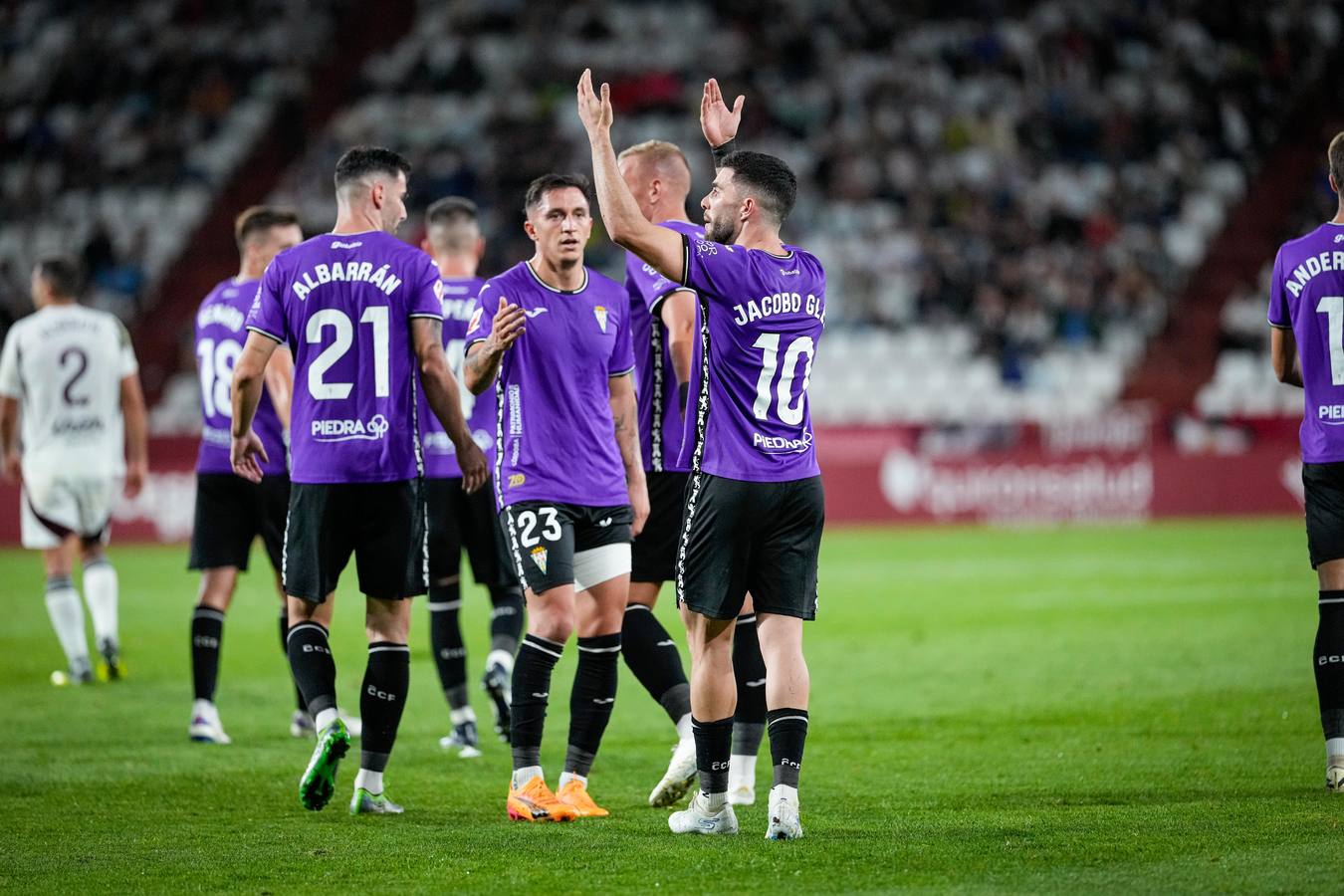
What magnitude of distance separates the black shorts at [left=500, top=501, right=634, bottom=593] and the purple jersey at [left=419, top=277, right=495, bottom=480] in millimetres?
2023

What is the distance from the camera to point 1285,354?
7246mm

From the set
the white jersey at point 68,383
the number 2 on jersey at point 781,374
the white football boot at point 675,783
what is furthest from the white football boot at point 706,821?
the white jersey at point 68,383

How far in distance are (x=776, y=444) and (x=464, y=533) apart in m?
3.22

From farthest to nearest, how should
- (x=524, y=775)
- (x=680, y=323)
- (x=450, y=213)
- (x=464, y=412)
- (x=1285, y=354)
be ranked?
(x=450, y=213)
(x=464, y=412)
(x=1285, y=354)
(x=680, y=323)
(x=524, y=775)

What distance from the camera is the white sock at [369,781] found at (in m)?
6.70

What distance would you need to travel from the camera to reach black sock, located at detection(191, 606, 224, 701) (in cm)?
874

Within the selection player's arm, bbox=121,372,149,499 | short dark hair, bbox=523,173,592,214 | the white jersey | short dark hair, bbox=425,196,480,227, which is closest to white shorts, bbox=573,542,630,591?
short dark hair, bbox=523,173,592,214

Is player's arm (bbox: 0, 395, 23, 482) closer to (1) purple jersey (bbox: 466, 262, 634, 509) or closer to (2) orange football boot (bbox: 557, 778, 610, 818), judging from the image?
(1) purple jersey (bbox: 466, 262, 634, 509)

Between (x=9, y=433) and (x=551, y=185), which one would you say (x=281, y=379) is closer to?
(x=551, y=185)

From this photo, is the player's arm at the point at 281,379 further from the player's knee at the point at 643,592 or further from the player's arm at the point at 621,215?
the player's arm at the point at 621,215

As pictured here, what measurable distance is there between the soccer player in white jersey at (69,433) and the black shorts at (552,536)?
515 cm

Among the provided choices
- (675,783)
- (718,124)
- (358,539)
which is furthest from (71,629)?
(718,124)

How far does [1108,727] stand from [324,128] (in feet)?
80.1

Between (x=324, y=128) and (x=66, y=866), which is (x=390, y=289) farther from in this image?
(x=324, y=128)
